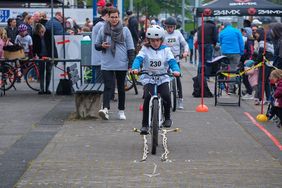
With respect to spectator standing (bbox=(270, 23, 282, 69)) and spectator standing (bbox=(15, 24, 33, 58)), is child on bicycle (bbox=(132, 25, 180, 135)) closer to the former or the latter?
spectator standing (bbox=(270, 23, 282, 69))

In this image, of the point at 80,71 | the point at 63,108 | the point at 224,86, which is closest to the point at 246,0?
the point at 224,86

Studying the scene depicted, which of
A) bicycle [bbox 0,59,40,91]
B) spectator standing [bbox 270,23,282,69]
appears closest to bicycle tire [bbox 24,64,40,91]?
bicycle [bbox 0,59,40,91]

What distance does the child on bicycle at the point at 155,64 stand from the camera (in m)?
11.3

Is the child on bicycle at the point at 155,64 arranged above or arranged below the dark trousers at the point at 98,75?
above

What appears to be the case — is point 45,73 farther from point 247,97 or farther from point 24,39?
point 247,97

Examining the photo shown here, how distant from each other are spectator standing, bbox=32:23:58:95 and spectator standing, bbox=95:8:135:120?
495 cm

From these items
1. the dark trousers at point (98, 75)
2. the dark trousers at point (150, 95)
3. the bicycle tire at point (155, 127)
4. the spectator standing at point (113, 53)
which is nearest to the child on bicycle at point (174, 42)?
the dark trousers at point (98, 75)

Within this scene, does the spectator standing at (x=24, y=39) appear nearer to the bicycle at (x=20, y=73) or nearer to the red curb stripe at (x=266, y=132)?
the bicycle at (x=20, y=73)

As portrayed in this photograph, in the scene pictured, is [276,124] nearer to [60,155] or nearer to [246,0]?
[60,155]

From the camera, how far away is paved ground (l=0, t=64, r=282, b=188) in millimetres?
9109

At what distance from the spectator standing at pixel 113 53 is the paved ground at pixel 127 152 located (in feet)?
1.60

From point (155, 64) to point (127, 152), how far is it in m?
1.35

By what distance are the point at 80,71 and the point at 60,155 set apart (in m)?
7.86

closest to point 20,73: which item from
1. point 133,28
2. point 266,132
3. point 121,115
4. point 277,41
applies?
point 133,28
